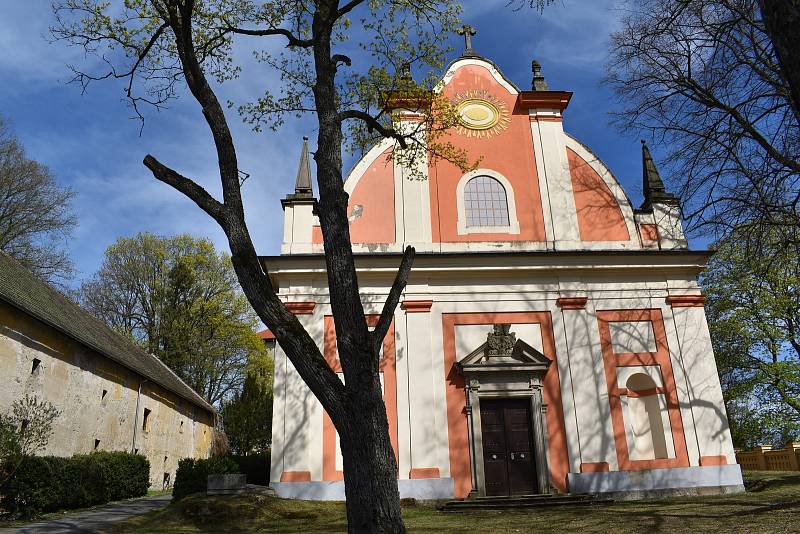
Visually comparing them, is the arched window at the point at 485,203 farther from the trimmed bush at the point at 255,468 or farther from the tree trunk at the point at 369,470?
the tree trunk at the point at 369,470

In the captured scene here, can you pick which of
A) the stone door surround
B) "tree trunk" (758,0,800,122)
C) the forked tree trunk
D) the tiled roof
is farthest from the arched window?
the tiled roof

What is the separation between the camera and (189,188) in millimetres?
5773

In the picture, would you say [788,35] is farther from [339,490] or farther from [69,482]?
[69,482]

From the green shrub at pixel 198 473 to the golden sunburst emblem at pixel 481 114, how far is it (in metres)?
10.5

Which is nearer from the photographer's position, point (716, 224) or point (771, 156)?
point (771, 156)

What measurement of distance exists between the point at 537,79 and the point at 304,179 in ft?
24.4

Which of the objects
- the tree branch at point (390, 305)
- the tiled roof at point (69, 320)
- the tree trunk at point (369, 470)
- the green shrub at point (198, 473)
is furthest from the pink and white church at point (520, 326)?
the tree trunk at point (369, 470)

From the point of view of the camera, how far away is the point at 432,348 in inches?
535

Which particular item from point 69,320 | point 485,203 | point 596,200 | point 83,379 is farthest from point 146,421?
point 596,200

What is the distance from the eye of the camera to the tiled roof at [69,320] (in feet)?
46.5

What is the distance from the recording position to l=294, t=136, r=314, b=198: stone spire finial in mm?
15031

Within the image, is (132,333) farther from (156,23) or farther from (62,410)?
(156,23)

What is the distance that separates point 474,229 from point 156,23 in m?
9.18

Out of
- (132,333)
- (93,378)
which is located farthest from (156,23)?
(132,333)
